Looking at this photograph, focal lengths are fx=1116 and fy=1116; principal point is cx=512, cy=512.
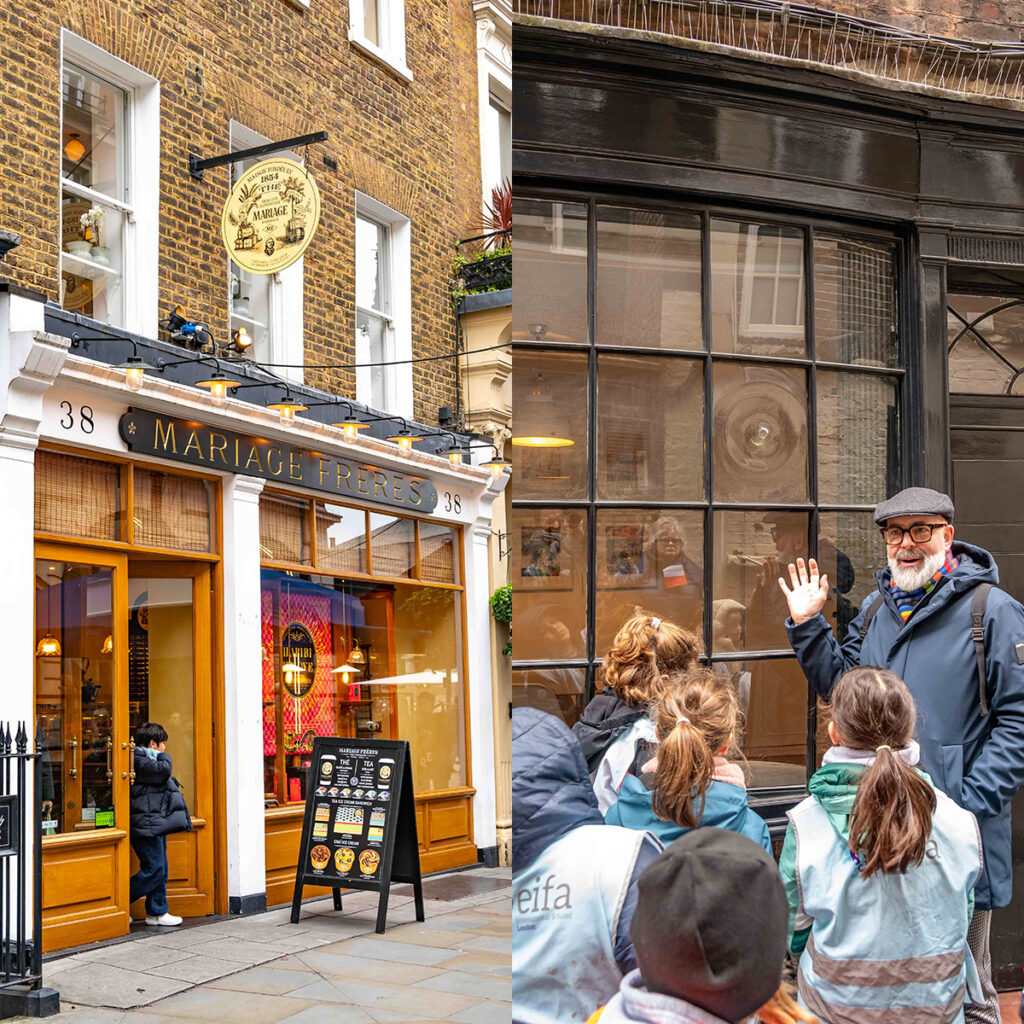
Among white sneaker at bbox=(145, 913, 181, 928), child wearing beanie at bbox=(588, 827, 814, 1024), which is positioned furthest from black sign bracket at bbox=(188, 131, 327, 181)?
white sneaker at bbox=(145, 913, 181, 928)

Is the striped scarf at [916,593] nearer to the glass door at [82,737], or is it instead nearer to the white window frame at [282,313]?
the white window frame at [282,313]

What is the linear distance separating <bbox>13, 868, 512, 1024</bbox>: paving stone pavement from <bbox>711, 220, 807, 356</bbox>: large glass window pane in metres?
1.00

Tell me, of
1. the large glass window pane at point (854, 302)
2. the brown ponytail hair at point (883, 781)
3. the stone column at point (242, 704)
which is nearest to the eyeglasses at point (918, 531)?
the brown ponytail hair at point (883, 781)

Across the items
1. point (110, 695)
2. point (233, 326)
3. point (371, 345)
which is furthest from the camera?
point (110, 695)

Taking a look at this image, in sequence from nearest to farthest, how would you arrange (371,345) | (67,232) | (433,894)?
(371,345) < (433,894) < (67,232)

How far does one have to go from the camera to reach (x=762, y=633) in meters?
1.67

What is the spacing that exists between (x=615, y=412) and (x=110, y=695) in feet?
11.0

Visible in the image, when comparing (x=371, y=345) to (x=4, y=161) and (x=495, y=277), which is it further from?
(x=4, y=161)

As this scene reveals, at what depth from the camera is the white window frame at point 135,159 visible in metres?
1.71

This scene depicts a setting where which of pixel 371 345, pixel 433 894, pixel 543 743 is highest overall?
pixel 371 345

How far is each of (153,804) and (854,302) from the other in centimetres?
329

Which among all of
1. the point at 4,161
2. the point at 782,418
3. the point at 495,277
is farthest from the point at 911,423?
the point at 4,161

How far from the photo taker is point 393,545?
84.3 inches

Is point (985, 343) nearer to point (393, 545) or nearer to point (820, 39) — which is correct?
point (820, 39)
